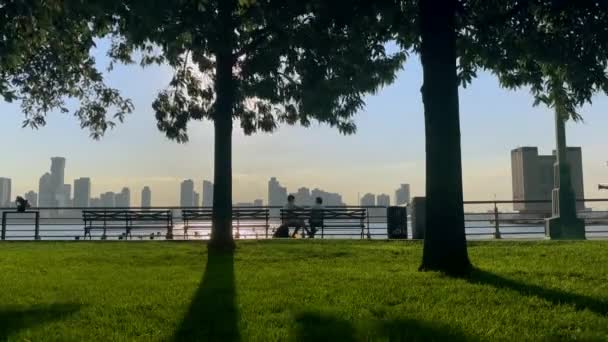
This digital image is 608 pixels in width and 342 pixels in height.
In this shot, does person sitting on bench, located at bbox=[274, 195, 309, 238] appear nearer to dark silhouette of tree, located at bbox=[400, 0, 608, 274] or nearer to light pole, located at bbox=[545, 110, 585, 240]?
light pole, located at bbox=[545, 110, 585, 240]

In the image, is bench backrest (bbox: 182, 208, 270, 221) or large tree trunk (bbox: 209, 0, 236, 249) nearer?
large tree trunk (bbox: 209, 0, 236, 249)

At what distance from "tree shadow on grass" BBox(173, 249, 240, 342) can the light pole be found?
12.3m

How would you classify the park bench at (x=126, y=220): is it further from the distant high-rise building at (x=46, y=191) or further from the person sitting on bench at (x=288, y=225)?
the distant high-rise building at (x=46, y=191)

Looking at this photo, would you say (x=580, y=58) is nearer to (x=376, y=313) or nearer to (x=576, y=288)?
(x=576, y=288)

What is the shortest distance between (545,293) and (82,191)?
98.6m

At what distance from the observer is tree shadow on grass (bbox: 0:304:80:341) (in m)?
5.18

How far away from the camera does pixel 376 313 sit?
5.57 m

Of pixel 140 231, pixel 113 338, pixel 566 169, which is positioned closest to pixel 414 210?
pixel 566 169

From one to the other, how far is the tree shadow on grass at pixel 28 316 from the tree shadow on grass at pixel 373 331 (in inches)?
92.9

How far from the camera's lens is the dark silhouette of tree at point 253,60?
37.0ft

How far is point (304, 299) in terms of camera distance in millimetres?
6340

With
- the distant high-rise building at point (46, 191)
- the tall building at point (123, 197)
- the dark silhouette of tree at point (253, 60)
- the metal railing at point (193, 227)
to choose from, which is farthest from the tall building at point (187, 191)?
the dark silhouette of tree at point (253, 60)

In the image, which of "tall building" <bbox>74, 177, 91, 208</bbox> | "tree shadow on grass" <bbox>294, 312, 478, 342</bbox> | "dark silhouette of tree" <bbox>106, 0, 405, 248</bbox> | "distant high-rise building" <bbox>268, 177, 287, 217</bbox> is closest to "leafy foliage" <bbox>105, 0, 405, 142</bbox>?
"dark silhouette of tree" <bbox>106, 0, 405, 248</bbox>

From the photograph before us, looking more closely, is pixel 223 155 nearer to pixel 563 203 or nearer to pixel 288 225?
pixel 288 225
